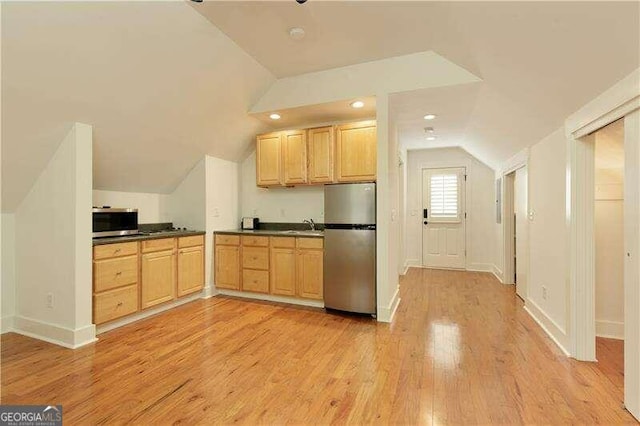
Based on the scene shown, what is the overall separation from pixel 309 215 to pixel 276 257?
88 cm

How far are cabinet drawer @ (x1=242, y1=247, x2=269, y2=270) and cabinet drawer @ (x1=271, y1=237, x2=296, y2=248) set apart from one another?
16cm

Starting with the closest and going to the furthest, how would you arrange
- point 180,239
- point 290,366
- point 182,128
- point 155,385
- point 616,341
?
1. point 155,385
2. point 290,366
3. point 616,341
4. point 182,128
5. point 180,239

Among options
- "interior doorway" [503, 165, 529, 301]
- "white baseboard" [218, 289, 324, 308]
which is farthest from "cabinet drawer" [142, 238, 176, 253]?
"interior doorway" [503, 165, 529, 301]

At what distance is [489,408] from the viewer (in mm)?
1867

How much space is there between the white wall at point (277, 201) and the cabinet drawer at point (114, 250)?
5.83ft

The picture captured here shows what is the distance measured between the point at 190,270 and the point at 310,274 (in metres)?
1.60

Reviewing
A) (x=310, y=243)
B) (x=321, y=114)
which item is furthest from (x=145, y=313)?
(x=321, y=114)

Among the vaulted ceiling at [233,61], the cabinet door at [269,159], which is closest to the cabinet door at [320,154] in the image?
the cabinet door at [269,159]

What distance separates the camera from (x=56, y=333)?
9.36 ft

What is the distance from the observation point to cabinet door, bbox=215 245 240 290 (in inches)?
168

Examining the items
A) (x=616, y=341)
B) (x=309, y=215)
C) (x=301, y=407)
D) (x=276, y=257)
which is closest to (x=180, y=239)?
(x=276, y=257)

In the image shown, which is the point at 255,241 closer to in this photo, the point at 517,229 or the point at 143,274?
the point at 143,274

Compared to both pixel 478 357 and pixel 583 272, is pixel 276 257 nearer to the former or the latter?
pixel 478 357

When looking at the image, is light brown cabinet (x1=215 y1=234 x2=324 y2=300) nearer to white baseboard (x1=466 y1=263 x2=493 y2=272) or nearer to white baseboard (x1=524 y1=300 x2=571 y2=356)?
white baseboard (x1=524 y1=300 x2=571 y2=356)
